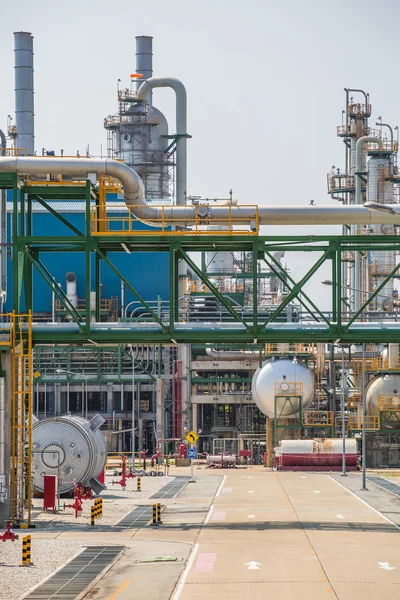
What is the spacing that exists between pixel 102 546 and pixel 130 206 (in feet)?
44.4

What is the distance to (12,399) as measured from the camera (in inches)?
1503

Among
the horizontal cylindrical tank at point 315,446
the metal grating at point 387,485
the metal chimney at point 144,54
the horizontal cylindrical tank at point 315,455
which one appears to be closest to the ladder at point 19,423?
the metal grating at point 387,485

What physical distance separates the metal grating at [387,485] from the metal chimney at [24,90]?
45180mm

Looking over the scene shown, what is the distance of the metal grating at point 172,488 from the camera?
51.6m

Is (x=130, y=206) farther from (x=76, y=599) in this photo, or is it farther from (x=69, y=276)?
(x=69, y=276)

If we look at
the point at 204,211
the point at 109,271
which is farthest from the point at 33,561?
the point at 109,271

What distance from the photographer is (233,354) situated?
3317 inches

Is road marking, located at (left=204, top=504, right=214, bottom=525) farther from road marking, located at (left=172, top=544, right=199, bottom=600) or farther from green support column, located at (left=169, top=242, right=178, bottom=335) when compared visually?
road marking, located at (left=172, top=544, right=199, bottom=600)

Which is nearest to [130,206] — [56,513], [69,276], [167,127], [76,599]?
[56,513]

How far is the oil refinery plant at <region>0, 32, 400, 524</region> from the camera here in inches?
1569

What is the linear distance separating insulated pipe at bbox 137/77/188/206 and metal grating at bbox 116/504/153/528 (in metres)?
53.6

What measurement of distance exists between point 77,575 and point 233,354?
5741cm

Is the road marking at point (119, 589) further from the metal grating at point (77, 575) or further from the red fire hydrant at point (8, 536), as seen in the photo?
the red fire hydrant at point (8, 536)

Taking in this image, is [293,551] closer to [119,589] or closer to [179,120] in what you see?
[119,589]
